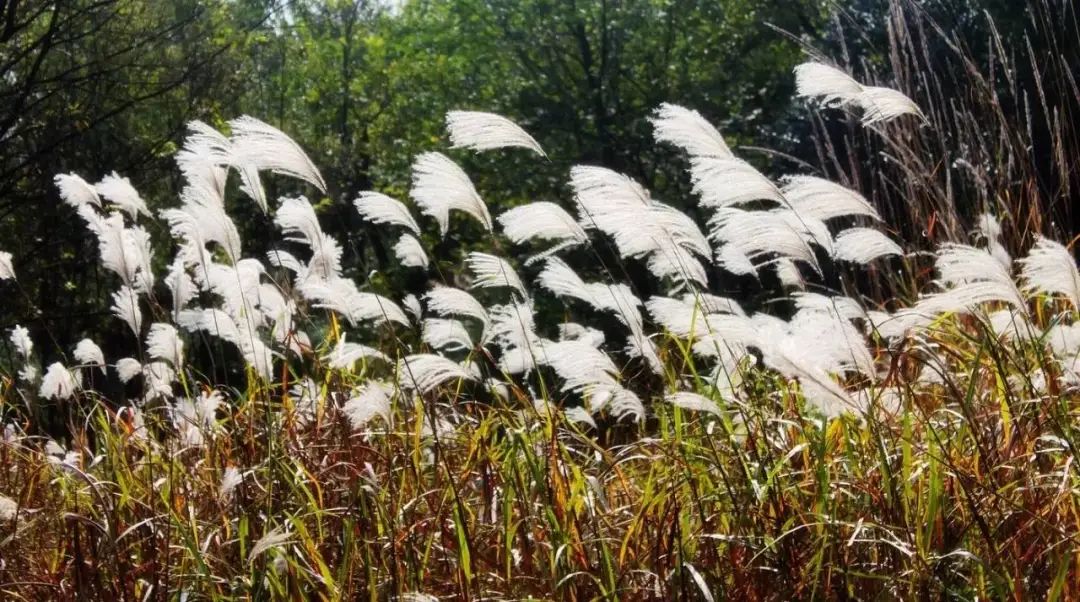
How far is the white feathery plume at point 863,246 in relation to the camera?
8.99 feet

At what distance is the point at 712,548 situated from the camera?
8.91 feet

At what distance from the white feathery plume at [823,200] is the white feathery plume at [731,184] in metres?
0.07

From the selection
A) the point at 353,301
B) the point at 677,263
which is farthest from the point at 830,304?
the point at 353,301

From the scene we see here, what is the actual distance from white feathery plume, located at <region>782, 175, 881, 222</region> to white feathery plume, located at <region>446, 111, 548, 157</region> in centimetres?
62

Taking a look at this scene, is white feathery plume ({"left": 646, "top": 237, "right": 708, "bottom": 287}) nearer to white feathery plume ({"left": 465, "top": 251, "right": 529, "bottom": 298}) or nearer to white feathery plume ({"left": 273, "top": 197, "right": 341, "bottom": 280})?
white feathery plume ({"left": 465, "top": 251, "right": 529, "bottom": 298})

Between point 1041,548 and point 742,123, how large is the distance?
14124 mm

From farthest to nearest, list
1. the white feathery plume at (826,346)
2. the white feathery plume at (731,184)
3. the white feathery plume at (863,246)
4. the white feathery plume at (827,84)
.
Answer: the white feathery plume at (827,84), the white feathery plume at (863,246), the white feathery plume at (731,184), the white feathery plume at (826,346)

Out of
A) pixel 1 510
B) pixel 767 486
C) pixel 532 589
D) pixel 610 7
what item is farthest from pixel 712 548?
pixel 610 7

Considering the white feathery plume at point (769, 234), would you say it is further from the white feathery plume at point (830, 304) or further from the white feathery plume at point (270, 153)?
the white feathery plume at point (270, 153)

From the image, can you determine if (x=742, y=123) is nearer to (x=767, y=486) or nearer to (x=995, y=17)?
(x=995, y=17)

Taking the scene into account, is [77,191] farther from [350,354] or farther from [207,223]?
[350,354]

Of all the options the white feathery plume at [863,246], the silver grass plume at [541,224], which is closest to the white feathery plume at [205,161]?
the silver grass plume at [541,224]

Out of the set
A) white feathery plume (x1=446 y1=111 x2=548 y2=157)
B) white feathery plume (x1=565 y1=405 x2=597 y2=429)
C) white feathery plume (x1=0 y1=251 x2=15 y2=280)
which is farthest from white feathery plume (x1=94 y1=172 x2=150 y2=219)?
white feathery plume (x1=565 y1=405 x2=597 y2=429)

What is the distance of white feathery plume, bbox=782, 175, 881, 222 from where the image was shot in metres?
2.67
